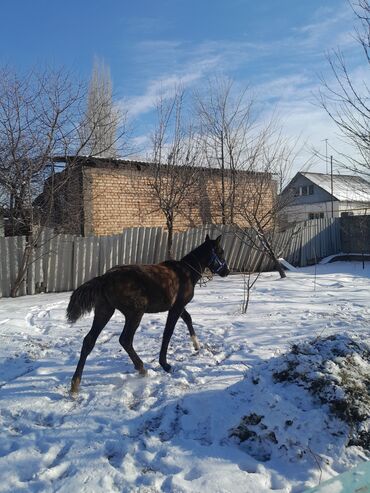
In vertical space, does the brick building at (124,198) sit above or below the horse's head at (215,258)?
above

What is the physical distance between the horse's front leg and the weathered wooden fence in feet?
23.0

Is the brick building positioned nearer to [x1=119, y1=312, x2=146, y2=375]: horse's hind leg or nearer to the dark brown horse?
the dark brown horse

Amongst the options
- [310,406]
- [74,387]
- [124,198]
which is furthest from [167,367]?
[124,198]

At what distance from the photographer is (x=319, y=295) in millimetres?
11047

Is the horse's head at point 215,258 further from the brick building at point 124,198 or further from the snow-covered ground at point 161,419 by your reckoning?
the brick building at point 124,198

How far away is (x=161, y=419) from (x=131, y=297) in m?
1.47

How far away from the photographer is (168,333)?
5.39 m

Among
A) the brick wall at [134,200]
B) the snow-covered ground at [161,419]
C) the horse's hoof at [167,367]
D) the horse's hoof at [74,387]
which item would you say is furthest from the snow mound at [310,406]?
the brick wall at [134,200]

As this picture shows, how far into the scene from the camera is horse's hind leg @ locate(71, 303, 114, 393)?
4.66 metres

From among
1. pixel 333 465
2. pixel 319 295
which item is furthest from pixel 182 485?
pixel 319 295

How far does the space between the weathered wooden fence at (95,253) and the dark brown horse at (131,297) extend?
22.5ft

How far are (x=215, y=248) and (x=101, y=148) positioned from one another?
27.7 feet

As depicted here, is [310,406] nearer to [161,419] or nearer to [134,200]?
[161,419]

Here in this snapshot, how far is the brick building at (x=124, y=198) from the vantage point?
43.9 feet
